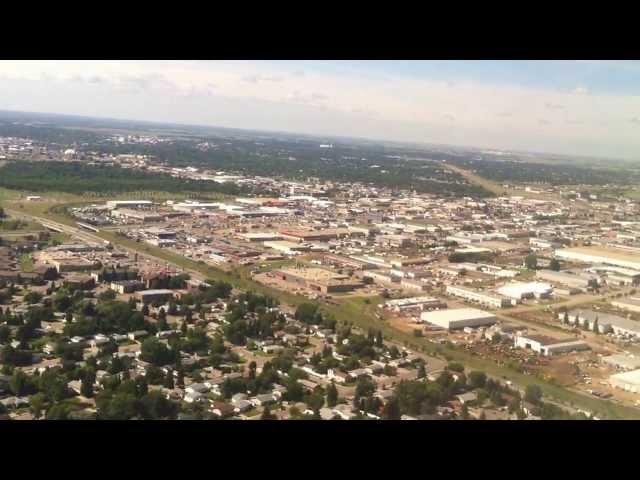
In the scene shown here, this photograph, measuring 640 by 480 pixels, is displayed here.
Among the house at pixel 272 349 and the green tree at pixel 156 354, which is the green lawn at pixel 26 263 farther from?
the house at pixel 272 349

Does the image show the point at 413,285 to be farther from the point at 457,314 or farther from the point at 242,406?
the point at 242,406

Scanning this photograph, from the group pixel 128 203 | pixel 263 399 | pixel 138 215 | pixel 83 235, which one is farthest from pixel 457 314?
pixel 128 203

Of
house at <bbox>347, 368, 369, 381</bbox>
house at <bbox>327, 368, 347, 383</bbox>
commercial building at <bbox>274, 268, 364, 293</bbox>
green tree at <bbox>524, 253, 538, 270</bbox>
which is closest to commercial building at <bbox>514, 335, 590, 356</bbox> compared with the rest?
house at <bbox>347, 368, 369, 381</bbox>

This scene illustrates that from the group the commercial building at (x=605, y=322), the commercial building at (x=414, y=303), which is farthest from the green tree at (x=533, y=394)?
the commercial building at (x=414, y=303)

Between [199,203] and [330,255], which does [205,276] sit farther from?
[199,203]

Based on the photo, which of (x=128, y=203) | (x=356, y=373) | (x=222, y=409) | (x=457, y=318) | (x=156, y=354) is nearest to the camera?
(x=222, y=409)

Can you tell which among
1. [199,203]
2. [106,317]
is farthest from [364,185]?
[106,317]

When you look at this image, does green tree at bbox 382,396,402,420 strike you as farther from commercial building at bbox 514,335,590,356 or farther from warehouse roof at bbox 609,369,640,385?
commercial building at bbox 514,335,590,356

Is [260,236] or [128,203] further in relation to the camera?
[128,203]
